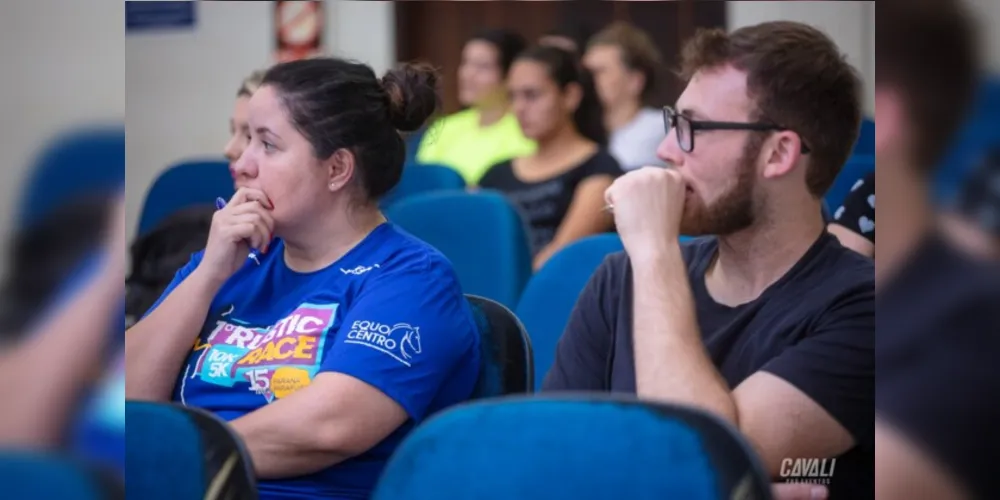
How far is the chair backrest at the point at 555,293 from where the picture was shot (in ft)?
5.62

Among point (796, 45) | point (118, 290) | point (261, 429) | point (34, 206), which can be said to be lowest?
point (261, 429)

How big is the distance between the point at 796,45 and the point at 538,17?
417 mm

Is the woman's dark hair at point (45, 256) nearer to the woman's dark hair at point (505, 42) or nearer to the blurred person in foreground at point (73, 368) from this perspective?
the blurred person in foreground at point (73, 368)

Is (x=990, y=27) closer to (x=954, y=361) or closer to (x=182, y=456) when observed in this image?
(x=954, y=361)

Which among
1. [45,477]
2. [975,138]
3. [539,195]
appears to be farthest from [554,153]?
[45,477]

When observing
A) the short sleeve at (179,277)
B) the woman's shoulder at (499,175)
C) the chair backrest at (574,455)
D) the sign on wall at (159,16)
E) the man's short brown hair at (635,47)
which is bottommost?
the chair backrest at (574,455)

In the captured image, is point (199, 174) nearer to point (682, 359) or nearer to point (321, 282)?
point (321, 282)

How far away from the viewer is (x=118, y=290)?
1.32 m

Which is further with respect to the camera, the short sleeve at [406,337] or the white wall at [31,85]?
the short sleeve at [406,337]

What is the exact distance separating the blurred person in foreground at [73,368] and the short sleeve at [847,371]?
32.7 inches

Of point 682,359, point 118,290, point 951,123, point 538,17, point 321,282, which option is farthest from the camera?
point 538,17

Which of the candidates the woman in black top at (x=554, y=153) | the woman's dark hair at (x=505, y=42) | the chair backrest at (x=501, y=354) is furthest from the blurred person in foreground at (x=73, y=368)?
the woman in black top at (x=554, y=153)

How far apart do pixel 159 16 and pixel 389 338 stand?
0.59 metres

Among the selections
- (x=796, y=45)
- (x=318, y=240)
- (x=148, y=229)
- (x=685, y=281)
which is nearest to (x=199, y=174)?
(x=148, y=229)
